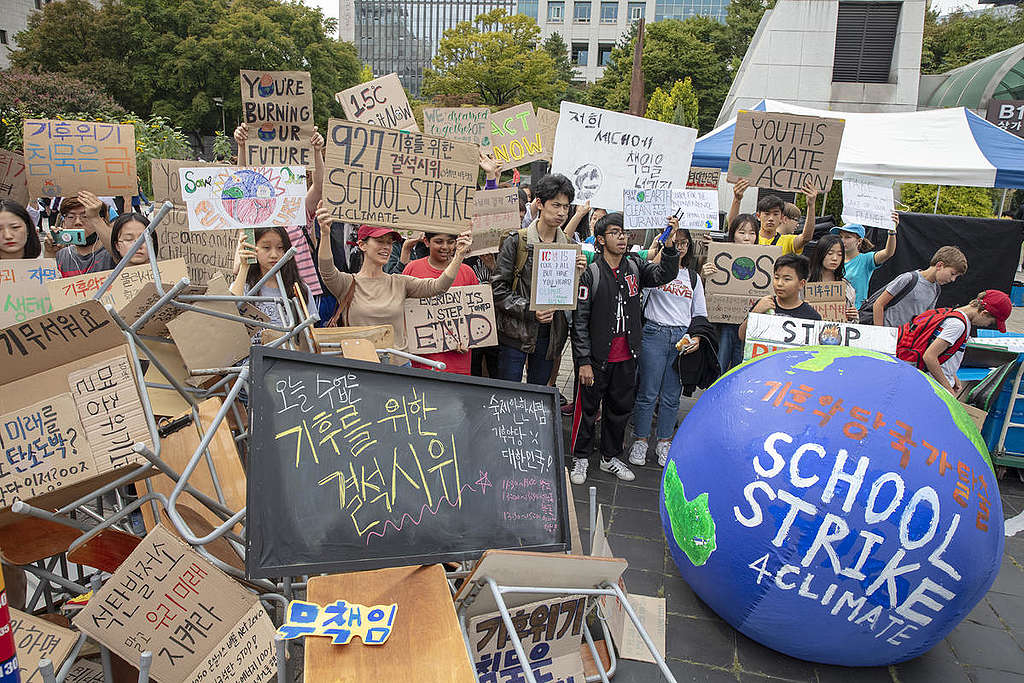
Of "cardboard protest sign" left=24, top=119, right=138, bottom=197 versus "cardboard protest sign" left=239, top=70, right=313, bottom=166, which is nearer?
"cardboard protest sign" left=239, top=70, right=313, bottom=166

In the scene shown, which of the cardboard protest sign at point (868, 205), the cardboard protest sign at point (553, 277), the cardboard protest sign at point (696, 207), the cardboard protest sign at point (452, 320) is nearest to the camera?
the cardboard protest sign at point (452, 320)

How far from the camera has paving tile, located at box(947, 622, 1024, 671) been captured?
374 centimetres

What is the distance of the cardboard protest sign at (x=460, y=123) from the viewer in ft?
23.4

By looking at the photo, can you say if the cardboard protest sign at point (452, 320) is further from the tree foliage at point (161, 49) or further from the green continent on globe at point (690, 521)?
the tree foliage at point (161, 49)

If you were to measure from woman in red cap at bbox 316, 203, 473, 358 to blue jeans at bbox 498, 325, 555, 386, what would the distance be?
99 centimetres

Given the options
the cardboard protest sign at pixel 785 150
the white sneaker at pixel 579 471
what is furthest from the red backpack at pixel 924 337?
the white sneaker at pixel 579 471

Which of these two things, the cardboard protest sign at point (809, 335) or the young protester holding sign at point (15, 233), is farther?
the cardboard protest sign at point (809, 335)

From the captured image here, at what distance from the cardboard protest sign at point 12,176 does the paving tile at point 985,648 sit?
801 cm

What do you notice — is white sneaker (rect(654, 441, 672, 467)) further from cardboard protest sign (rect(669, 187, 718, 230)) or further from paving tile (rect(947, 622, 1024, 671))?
paving tile (rect(947, 622, 1024, 671))

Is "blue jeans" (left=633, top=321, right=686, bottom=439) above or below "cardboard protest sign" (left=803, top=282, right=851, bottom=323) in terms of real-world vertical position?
below

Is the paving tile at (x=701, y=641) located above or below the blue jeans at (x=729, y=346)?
below

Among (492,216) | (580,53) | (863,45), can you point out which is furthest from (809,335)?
(580,53)

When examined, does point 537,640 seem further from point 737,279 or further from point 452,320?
point 737,279

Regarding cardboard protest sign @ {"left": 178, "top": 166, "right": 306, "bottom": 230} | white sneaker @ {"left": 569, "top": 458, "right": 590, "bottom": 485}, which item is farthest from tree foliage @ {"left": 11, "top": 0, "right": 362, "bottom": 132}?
white sneaker @ {"left": 569, "top": 458, "right": 590, "bottom": 485}
